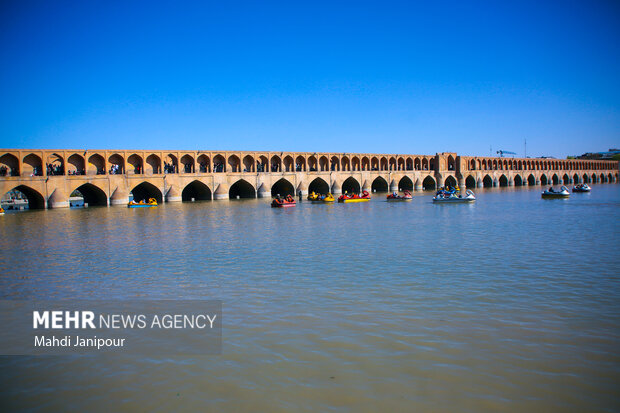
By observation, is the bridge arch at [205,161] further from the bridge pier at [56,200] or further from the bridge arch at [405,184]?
the bridge arch at [405,184]

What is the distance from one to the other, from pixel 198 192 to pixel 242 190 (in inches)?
184

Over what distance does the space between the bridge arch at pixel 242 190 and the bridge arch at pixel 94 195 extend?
12018mm

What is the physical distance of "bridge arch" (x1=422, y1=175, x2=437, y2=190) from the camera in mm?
60656

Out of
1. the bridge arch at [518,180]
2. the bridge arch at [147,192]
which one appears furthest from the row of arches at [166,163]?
the bridge arch at [518,180]

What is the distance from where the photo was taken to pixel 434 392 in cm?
394

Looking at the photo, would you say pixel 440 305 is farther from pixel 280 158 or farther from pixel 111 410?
pixel 280 158

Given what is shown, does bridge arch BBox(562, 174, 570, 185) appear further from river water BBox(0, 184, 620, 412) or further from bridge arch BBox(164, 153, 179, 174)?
river water BBox(0, 184, 620, 412)

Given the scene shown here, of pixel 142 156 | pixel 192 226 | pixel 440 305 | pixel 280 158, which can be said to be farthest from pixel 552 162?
pixel 440 305

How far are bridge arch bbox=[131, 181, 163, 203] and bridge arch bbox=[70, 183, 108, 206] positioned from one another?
3223 millimetres

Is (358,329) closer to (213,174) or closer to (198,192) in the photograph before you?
(213,174)

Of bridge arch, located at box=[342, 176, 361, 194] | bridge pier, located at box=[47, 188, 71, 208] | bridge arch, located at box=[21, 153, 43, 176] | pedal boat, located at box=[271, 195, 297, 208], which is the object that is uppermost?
bridge arch, located at box=[21, 153, 43, 176]

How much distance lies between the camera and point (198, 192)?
4206cm

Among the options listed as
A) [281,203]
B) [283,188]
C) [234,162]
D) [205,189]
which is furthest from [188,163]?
[281,203]

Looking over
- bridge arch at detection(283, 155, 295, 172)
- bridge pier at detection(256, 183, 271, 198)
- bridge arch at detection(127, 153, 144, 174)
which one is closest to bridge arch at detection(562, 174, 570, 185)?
bridge arch at detection(283, 155, 295, 172)
